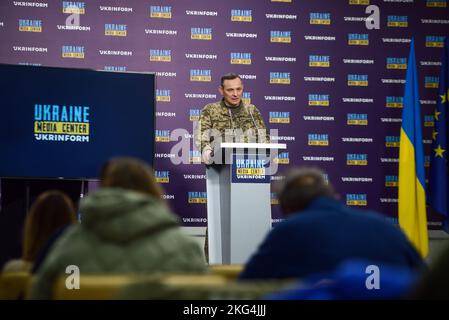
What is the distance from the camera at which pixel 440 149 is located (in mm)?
7434

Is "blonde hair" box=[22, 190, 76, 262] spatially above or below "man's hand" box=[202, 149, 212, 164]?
below

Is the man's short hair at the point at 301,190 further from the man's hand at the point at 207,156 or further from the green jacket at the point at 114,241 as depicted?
the man's hand at the point at 207,156

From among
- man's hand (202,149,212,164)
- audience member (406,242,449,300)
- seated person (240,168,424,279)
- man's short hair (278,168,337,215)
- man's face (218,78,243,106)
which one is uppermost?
man's face (218,78,243,106)

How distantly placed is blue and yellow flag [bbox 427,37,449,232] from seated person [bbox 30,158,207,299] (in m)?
5.80

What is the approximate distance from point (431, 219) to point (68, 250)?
6.47 m

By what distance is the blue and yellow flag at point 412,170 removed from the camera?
725cm

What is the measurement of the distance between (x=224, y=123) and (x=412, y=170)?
2.27 m

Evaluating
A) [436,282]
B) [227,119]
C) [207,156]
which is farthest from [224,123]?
[436,282]

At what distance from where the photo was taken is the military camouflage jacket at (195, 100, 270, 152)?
6.20 metres

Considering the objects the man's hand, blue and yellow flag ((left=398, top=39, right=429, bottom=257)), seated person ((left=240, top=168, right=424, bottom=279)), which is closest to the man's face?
the man's hand

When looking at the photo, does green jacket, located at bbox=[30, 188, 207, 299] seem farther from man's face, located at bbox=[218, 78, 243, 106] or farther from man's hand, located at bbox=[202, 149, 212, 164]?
man's face, located at bbox=[218, 78, 243, 106]
